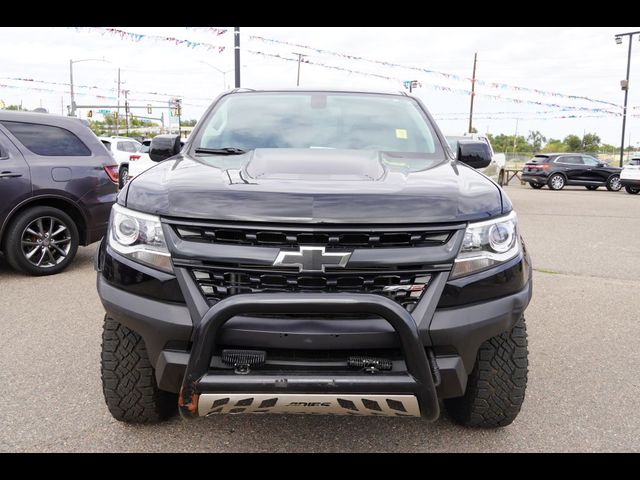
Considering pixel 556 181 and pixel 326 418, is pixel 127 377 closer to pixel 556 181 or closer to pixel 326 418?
pixel 326 418

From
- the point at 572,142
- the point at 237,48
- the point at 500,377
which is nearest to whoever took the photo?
the point at 500,377

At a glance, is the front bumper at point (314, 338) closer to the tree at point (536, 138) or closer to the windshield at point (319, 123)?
the windshield at point (319, 123)

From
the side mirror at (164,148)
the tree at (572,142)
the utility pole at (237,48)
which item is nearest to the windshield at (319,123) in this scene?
the side mirror at (164,148)

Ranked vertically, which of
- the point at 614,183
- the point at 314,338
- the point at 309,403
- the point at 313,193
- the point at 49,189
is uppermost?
the point at 313,193

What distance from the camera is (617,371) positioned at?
364 centimetres

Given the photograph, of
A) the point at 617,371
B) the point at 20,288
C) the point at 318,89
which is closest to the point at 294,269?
the point at 318,89

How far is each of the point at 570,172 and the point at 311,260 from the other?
24.0 metres

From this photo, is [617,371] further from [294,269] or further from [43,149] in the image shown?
[43,149]

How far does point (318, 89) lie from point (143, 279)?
7.04 feet

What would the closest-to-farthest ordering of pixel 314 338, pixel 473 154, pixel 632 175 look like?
pixel 314 338
pixel 473 154
pixel 632 175

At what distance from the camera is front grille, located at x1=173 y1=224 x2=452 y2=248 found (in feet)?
7.18

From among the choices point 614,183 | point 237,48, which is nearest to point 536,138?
point 614,183

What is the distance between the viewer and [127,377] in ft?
8.57

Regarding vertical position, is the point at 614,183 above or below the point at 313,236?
below
